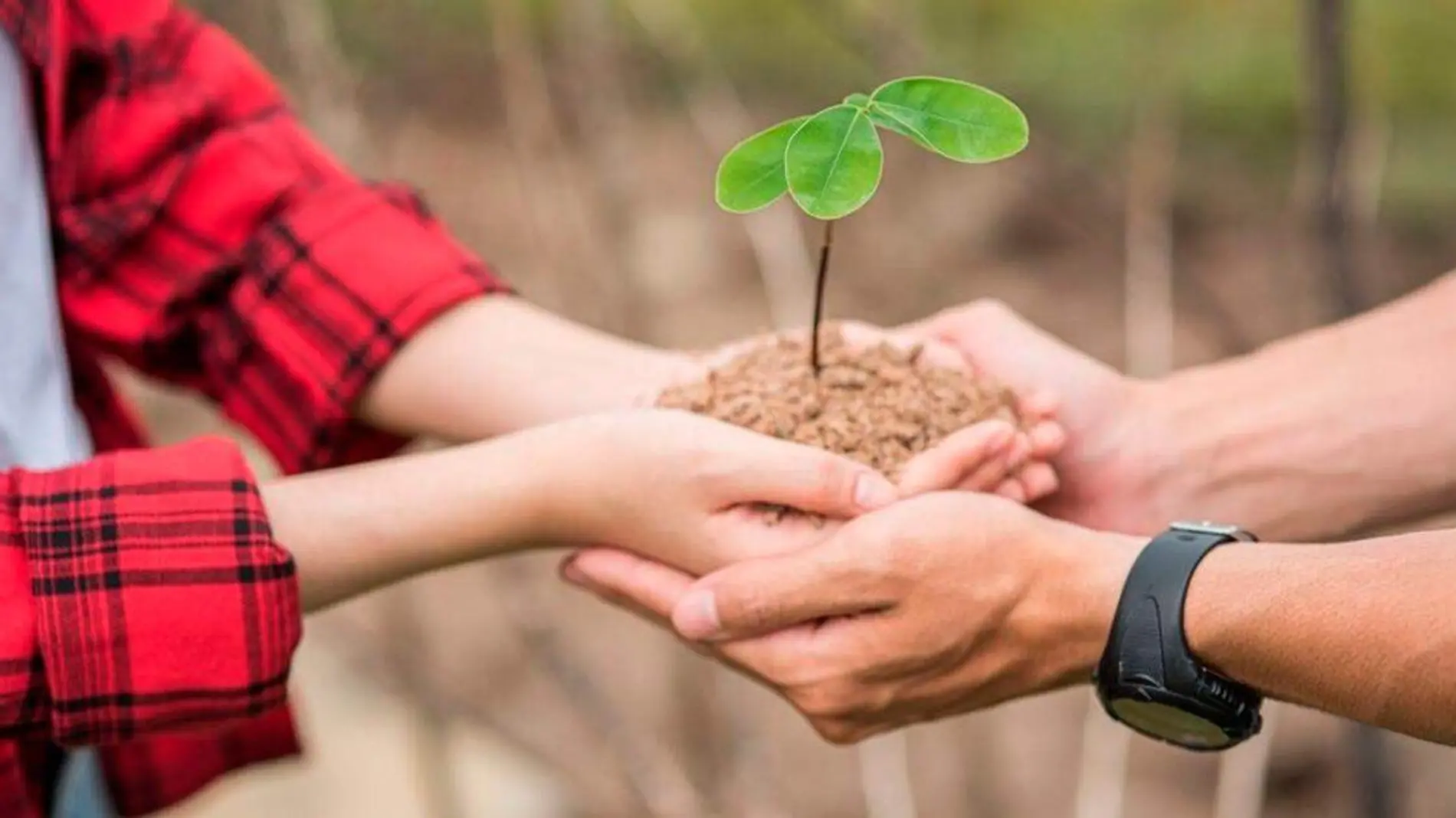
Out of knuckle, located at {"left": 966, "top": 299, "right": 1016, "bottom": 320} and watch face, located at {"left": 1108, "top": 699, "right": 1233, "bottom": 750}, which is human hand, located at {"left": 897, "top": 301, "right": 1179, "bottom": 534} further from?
watch face, located at {"left": 1108, "top": 699, "right": 1233, "bottom": 750}

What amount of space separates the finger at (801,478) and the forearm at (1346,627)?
0.19 meters

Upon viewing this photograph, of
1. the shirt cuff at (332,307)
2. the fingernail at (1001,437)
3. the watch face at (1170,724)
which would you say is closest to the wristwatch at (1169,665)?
the watch face at (1170,724)

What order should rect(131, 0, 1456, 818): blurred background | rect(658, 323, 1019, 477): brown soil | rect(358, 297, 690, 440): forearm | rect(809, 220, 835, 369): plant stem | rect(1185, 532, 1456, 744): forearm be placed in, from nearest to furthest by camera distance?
rect(1185, 532, 1456, 744): forearm → rect(809, 220, 835, 369): plant stem → rect(658, 323, 1019, 477): brown soil → rect(358, 297, 690, 440): forearm → rect(131, 0, 1456, 818): blurred background

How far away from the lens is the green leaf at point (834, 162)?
29.9 inches

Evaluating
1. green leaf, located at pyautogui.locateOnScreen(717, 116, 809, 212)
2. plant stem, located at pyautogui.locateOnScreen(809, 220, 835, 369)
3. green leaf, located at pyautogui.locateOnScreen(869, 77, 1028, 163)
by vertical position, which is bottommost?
plant stem, located at pyautogui.locateOnScreen(809, 220, 835, 369)

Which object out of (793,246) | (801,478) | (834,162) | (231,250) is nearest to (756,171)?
(834,162)

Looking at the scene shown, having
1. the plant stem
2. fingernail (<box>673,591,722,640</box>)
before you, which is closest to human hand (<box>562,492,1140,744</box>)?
fingernail (<box>673,591,722,640</box>)

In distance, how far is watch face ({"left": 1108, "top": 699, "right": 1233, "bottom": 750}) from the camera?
0.82m

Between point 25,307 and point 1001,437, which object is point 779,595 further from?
point 25,307

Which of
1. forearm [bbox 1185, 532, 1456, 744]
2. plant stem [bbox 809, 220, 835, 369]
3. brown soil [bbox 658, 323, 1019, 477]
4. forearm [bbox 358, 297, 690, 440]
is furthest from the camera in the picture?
forearm [bbox 358, 297, 690, 440]

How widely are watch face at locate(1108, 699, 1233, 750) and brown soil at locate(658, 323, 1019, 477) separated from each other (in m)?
0.18

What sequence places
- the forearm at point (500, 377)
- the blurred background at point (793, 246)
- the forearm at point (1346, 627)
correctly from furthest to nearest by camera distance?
the blurred background at point (793, 246), the forearm at point (500, 377), the forearm at point (1346, 627)

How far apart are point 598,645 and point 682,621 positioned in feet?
4.41

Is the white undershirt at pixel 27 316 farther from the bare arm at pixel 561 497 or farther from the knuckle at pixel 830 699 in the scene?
the knuckle at pixel 830 699
